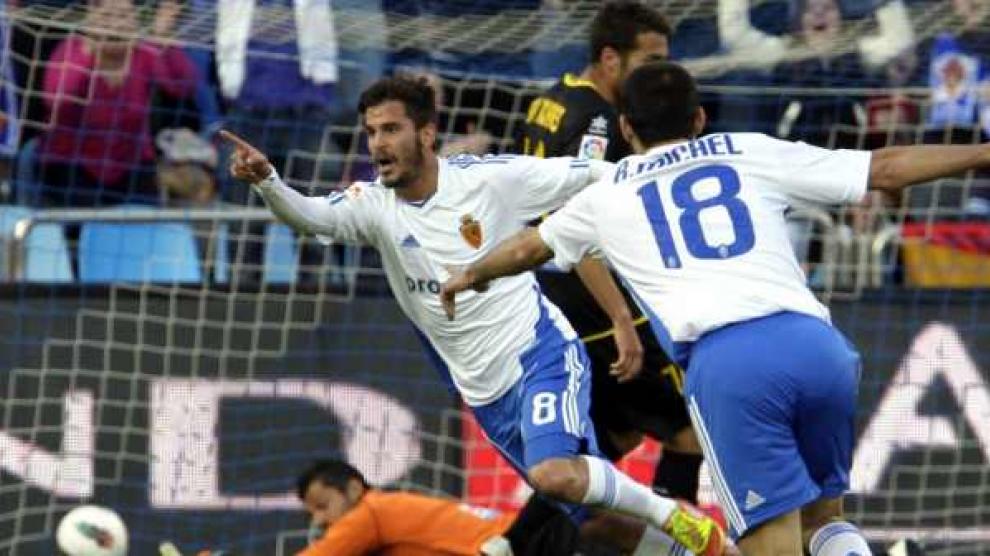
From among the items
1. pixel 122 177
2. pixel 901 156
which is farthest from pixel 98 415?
pixel 901 156

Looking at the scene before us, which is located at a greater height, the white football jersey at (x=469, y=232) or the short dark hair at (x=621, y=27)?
the short dark hair at (x=621, y=27)

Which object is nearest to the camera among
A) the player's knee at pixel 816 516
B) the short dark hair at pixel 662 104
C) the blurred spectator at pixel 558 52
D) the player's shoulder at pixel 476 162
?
the short dark hair at pixel 662 104

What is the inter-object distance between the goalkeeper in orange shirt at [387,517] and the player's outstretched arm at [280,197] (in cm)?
225

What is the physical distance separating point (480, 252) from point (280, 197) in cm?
73

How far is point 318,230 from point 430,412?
307cm

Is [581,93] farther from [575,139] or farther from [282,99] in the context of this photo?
[282,99]

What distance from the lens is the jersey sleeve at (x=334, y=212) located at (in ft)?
30.2

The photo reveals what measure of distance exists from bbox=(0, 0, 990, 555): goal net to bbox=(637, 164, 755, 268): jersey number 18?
159 inches

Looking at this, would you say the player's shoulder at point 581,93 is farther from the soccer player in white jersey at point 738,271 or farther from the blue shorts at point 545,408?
the soccer player in white jersey at point 738,271

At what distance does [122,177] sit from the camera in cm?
1295

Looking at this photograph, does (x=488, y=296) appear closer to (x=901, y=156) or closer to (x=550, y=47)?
(x=901, y=156)

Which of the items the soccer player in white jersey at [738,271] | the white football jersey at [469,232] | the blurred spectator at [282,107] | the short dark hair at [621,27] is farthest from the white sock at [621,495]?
the blurred spectator at [282,107]

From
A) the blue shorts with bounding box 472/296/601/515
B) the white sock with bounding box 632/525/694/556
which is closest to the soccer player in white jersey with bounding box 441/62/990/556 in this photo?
the blue shorts with bounding box 472/296/601/515

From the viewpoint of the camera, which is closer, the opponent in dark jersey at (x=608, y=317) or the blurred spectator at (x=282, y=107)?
the opponent in dark jersey at (x=608, y=317)
